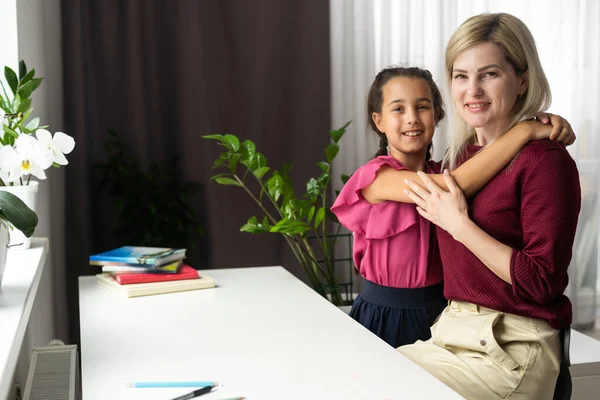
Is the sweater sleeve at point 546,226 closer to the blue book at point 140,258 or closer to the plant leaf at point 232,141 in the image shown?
the blue book at point 140,258

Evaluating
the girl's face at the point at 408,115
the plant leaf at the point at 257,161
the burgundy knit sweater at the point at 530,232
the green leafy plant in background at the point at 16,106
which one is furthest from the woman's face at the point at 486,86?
the plant leaf at the point at 257,161

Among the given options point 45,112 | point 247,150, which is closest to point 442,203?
point 247,150

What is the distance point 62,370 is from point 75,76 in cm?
219

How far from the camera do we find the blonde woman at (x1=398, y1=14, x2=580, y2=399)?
4.86ft

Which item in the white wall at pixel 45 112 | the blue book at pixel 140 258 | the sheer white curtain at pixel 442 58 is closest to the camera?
the blue book at pixel 140 258

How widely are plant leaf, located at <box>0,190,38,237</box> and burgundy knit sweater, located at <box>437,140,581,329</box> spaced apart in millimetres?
864

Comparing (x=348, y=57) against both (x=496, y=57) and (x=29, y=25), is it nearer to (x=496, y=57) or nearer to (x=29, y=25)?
(x=29, y=25)

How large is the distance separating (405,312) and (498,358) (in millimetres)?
390

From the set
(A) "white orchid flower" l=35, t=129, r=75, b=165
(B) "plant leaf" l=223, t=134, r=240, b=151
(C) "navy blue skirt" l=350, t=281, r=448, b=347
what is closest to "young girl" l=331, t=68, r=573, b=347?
(C) "navy blue skirt" l=350, t=281, r=448, b=347

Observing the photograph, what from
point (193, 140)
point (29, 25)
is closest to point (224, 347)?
point (29, 25)

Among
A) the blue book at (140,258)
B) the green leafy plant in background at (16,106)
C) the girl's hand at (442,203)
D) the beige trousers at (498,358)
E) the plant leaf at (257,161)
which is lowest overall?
the beige trousers at (498,358)

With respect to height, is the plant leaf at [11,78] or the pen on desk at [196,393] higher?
the plant leaf at [11,78]

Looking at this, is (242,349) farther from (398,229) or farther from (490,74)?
(490,74)

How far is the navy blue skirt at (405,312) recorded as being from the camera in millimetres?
1857
